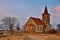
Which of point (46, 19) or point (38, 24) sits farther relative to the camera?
point (46, 19)

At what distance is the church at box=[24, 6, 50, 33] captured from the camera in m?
46.3

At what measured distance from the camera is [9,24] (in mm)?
54312

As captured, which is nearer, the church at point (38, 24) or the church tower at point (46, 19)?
the church at point (38, 24)

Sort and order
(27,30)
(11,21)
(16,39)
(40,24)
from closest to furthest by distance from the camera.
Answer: (16,39)
(27,30)
(40,24)
(11,21)

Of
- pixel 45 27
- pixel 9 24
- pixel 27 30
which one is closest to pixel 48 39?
pixel 27 30

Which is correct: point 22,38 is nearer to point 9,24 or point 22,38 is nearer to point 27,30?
point 27,30

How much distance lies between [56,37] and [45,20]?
24.4 m

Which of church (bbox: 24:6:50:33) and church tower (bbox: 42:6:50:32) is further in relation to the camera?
church tower (bbox: 42:6:50:32)

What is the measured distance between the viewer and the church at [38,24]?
46344 mm

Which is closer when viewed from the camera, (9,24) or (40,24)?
(40,24)

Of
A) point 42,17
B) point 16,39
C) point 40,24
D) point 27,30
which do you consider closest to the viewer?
point 16,39

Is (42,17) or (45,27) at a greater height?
(42,17)

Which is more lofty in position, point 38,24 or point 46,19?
point 46,19

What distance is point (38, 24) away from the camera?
4831 cm
